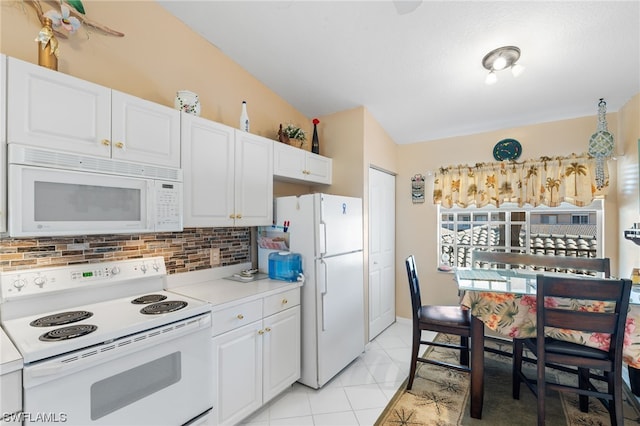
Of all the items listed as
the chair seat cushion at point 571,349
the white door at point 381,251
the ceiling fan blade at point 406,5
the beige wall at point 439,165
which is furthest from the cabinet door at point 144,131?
the beige wall at point 439,165

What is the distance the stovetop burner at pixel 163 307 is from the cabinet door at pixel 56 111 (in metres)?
0.88

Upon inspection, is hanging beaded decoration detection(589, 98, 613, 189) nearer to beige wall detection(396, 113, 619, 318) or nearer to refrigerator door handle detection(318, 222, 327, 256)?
beige wall detection(396, 113, 619, 318)

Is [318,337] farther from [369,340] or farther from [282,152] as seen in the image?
[282,152]

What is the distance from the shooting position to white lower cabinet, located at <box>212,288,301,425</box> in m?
1.79

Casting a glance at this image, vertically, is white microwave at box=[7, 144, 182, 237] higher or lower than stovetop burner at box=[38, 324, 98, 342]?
higher

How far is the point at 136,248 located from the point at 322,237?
1.34 metres

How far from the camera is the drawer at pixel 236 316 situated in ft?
5.81

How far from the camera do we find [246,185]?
231cm

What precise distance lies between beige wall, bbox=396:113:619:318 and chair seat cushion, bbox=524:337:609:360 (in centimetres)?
156

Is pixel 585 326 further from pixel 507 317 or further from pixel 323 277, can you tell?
pixel 323 277

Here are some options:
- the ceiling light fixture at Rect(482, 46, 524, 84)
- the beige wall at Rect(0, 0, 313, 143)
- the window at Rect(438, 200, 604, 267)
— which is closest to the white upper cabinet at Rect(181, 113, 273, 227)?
the beige wall at Rect(0, 0, 313, 143)

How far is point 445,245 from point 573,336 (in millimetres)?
1882

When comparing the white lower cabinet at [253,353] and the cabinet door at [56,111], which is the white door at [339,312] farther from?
the cabinet door at [56,111]

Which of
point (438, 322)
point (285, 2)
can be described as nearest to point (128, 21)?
point (285, 2)
